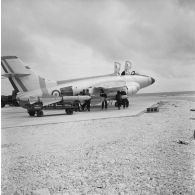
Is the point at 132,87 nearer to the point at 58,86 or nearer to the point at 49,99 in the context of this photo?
the point at 58,86

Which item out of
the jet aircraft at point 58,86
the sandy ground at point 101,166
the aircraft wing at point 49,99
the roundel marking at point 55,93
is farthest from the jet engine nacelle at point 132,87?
the sandy ground at point 101,166

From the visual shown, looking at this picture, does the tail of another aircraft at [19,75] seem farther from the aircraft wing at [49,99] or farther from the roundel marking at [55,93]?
the aircraft wing at [49,99]

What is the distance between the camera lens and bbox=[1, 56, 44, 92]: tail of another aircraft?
1912cm

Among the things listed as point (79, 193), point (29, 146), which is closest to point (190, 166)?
point (79, 193)

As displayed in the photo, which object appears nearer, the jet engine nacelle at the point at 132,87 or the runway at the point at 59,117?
the runway at the point at 59,117

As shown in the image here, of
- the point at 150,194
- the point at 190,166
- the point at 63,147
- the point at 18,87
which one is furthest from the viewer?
the point at 18,87

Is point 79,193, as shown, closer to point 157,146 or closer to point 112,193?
point 112,193

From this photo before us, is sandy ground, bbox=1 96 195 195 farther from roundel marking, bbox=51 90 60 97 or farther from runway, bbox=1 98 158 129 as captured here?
roundel marking, bbox=51 90 60 97

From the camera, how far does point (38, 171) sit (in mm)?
5039

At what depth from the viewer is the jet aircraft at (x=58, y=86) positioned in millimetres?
18766

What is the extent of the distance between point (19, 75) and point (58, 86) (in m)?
4.37

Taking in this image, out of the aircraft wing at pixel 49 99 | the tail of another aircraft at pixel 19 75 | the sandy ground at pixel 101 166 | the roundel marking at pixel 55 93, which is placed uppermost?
the tail of another aircraft at pixel 19 75

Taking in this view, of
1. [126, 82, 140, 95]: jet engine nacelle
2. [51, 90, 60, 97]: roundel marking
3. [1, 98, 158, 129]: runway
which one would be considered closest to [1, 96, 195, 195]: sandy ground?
[1, 98, 158, 129]: runway

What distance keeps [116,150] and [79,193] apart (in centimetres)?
269
